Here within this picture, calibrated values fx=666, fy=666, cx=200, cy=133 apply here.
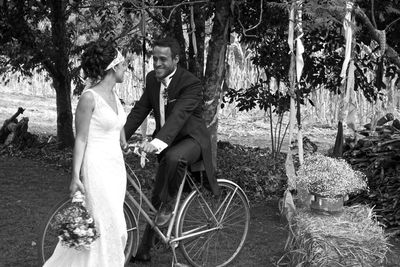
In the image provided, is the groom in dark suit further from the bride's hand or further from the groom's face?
the bride's hand

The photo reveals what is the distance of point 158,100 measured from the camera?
217 inches

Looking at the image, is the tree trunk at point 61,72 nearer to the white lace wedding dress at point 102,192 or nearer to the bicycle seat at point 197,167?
the bicycle seat at point 197,167

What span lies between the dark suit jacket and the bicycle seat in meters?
0.04

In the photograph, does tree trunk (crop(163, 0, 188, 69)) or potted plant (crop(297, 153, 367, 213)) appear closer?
potted plant (crop(297, 153, 367, 213))

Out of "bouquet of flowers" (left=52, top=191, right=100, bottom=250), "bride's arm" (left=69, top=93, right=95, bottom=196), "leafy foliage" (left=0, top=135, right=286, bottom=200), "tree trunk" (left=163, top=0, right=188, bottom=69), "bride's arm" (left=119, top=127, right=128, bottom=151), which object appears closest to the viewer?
"bouquet of flowers" (left=52, top=191, right=100, bottom=250)

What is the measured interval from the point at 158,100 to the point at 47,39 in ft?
25.3

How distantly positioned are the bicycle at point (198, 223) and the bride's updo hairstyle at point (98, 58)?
2.43 feet

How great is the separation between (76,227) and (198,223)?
1717 millimetres

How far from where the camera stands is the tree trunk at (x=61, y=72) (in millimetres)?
11945

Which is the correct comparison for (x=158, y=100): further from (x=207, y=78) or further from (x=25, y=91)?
(x=25, y=91)

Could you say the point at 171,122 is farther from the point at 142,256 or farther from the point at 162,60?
the point at 142,256

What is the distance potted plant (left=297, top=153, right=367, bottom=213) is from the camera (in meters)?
5.69

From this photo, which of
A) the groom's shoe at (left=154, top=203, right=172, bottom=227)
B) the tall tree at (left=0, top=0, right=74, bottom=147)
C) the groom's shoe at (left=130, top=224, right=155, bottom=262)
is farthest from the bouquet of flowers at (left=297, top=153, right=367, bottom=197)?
the tall tree at (left=0, top=0, right=74, bottom=147)

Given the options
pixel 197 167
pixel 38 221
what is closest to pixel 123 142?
pixel 197 167
